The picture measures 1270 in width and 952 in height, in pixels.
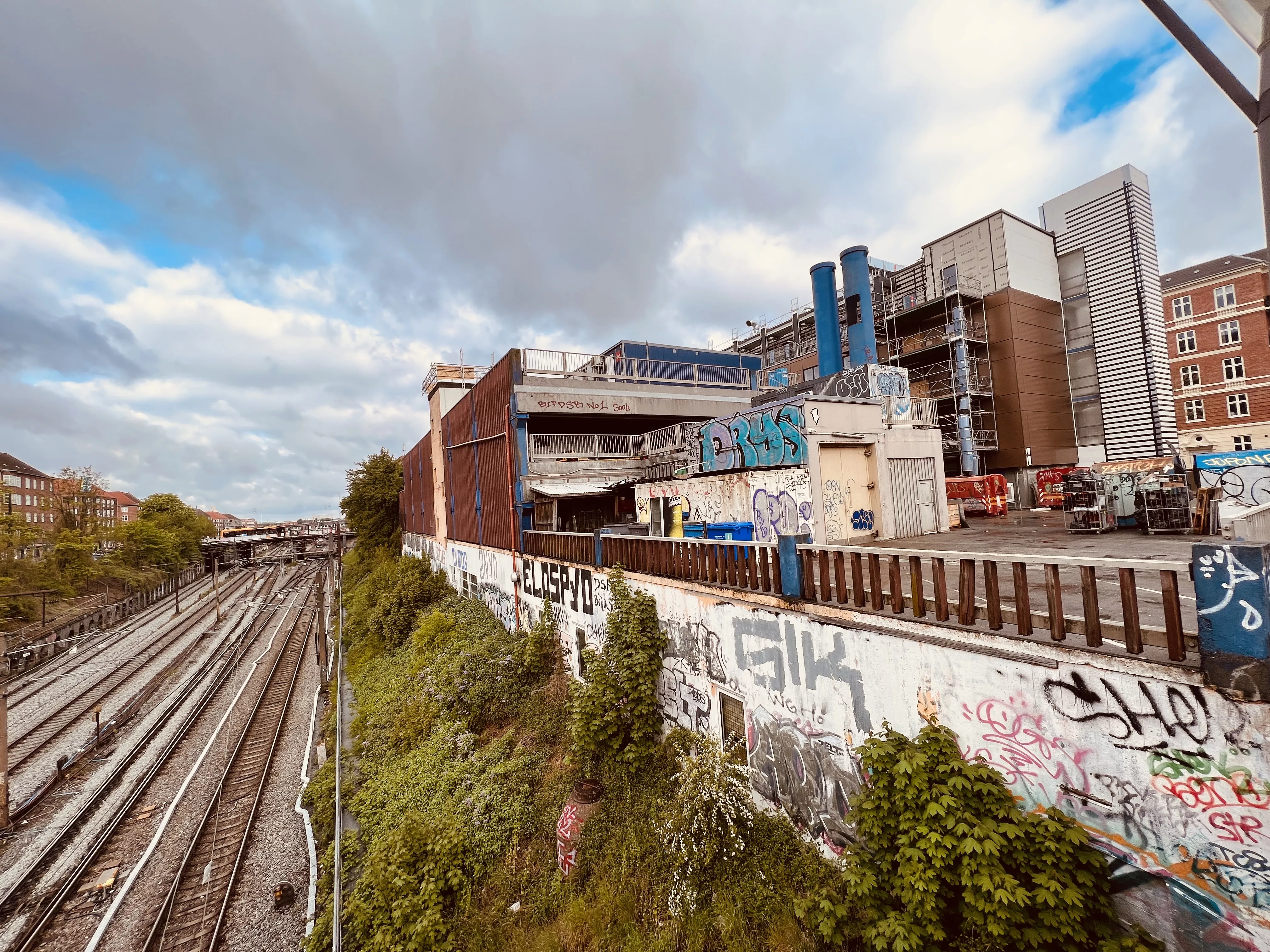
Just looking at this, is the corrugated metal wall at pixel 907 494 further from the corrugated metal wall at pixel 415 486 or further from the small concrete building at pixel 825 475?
the corrugated metal wall at pixel 415 486

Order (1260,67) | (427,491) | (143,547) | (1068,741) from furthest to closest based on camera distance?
→ 1. (143,547)
2. (427,491)
3. (1068,741)
4. (1260,67)

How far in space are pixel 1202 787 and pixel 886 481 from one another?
33.1 feet

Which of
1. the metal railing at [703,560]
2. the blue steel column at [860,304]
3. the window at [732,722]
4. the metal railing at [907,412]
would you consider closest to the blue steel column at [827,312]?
the blue steel column at [860,304]

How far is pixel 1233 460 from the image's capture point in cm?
961

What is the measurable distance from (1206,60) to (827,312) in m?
18.0

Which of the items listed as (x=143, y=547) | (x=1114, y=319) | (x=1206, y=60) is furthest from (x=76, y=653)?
(x=1114, y=319)

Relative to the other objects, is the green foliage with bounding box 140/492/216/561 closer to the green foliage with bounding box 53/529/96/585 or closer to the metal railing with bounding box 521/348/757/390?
the green foliage with bounding box 53/529/96/585

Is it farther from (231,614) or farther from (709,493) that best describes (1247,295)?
(231,614)

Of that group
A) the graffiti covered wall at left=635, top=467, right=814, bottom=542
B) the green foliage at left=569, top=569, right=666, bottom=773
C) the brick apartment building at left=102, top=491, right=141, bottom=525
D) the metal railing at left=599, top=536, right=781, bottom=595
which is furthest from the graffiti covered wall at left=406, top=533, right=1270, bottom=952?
the brick apartment building at left=102, top=491, right=141, bottom=525

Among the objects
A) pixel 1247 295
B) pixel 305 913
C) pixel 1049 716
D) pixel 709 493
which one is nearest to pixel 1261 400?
pixel 1247 295

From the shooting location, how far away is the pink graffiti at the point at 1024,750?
402 centimetres

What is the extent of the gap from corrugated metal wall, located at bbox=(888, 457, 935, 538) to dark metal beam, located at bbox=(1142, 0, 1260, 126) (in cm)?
1136

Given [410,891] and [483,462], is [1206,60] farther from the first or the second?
[483,462]

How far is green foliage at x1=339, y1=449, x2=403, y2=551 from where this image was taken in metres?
45.2
